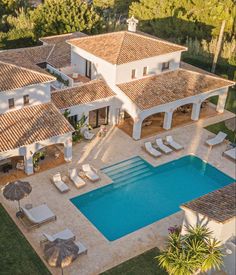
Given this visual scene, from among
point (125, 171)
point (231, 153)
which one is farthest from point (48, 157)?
point (231, 153)

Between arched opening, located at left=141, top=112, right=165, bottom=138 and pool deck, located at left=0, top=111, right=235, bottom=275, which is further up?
arched opening, located at left=141, top=112, right=165, bottom=138

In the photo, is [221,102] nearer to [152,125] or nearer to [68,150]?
[152,125]

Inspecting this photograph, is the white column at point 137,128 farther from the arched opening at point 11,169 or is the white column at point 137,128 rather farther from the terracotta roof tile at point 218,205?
the terracotta roof tile at point 218,205

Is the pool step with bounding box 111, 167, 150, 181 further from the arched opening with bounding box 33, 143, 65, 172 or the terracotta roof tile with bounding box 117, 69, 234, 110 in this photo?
the terracotta roof tile with bounding box 117, 69, 234, 110

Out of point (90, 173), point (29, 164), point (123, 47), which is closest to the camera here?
point (29, 164)

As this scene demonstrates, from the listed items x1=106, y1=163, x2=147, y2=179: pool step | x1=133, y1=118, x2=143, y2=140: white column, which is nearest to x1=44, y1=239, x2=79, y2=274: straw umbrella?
x1=106, y1=163, x2=147, y2=179: pool step

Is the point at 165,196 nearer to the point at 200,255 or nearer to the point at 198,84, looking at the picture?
the point at 200,255
